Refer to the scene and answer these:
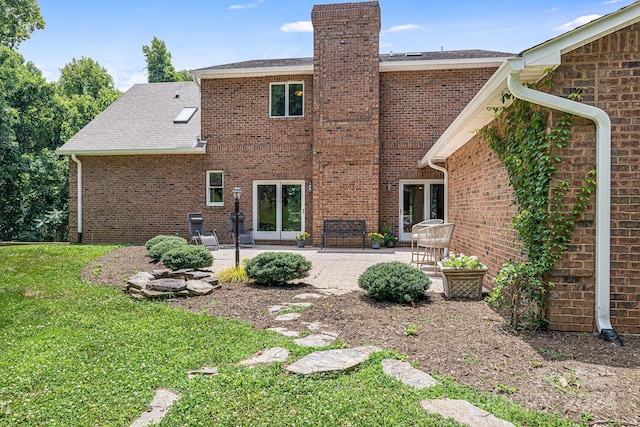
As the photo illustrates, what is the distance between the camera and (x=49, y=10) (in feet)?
59.4

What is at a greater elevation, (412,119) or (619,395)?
(412,119)

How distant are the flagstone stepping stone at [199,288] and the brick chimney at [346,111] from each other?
6.46m

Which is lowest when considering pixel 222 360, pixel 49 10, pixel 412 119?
pixel 222 360

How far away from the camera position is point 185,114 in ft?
47.8

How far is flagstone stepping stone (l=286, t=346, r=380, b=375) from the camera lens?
2.99 meters

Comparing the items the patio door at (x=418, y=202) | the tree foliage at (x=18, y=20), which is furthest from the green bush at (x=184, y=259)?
the tree foliage at (x=18, y=20)

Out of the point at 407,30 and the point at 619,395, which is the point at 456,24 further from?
the point at 619,395

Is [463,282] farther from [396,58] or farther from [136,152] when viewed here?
[136,152]

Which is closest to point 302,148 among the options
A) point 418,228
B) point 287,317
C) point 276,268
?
point 418,228

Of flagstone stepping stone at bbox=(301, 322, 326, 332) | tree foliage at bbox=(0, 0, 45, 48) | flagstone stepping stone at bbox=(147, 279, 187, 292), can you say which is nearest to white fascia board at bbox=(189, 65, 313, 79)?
flagstone stepping stone at bbox=(147, 279, 187, 292)

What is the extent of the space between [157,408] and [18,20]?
69.1ft

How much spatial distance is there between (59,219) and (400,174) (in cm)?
1523

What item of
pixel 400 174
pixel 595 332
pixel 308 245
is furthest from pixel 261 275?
pixel 400 174

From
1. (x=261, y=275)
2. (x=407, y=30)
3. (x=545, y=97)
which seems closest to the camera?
(x=545, y=97)
